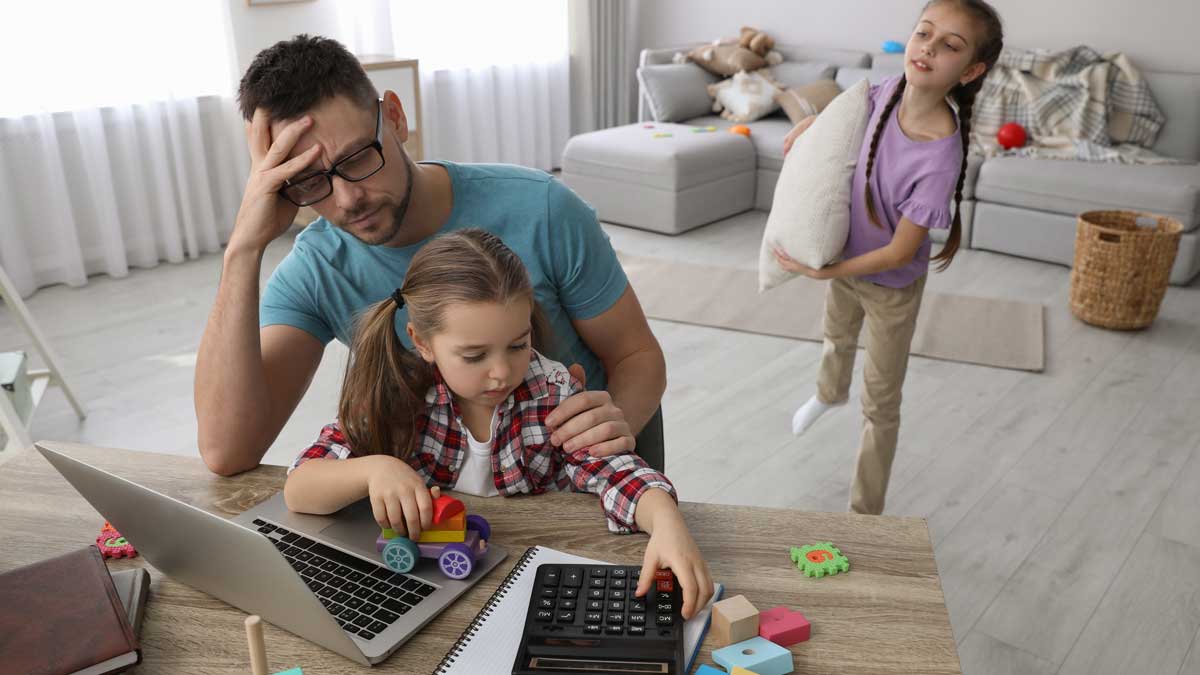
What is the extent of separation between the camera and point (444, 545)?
939mm

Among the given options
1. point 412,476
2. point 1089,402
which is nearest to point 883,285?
point 1089,402

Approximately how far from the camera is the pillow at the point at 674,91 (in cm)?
496

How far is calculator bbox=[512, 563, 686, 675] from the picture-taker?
0.79 m

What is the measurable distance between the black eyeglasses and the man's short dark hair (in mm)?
59

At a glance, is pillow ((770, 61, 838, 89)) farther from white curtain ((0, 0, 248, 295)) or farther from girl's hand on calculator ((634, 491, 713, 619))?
girl's hand on calculator ((634, 491, 713, 619))

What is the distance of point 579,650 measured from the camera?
2.63ft

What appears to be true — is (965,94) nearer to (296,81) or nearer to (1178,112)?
(296,81)

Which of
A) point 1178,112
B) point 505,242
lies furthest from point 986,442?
point 1178,112

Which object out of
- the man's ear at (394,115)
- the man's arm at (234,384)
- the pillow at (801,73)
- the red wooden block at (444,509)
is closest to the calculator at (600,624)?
the red wooden block at (444,509)

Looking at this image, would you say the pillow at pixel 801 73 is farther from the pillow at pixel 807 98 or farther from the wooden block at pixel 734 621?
the wooden block at pixel 734 621

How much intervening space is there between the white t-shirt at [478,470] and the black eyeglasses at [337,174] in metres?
0.36

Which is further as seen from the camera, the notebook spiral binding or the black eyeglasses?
the black eyeglasses

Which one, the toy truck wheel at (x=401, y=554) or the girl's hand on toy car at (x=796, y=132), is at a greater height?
the girl's hand on toy car at (x=796, y=132)

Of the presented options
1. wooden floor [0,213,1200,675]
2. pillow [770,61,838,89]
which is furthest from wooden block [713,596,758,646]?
pillow [770,61,838,89]
